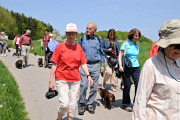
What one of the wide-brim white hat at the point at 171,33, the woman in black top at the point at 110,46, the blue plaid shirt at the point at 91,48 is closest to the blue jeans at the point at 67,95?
the blue plaid shirt at the point at 91,48

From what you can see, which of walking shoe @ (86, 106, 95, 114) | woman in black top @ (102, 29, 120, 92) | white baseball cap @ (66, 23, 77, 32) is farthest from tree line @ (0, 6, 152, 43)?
white baseball cap @ (66, 23, 77, 32)

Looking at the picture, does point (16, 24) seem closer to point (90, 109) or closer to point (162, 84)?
point (90, 109)

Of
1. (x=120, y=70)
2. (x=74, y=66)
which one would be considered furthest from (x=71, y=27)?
(x=120, y=70)

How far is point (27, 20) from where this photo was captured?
98.0 meters

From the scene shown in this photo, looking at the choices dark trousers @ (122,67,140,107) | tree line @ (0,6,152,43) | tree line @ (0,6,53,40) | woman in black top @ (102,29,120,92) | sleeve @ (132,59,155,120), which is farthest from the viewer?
tree line @ (0,6,152,43)

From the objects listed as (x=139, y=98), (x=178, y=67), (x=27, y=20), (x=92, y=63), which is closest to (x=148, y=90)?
(x=139, y=98)

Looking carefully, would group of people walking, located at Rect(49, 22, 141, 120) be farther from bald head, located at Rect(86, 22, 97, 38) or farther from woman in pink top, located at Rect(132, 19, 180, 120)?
woman in pink top, located at Rect(132, 19, 180, 120)

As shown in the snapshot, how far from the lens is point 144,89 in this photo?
70.1 inches

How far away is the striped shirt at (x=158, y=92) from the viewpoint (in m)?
1.72

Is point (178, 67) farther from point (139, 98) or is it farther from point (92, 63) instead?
point (92, 63)

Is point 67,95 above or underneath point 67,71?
underneath

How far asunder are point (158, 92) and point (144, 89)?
126 millimetres

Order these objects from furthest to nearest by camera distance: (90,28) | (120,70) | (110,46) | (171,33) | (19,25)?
(19,25), (110,46), (120,70), (90,28), (171,33)

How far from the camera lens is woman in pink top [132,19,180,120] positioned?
170 centimetres
